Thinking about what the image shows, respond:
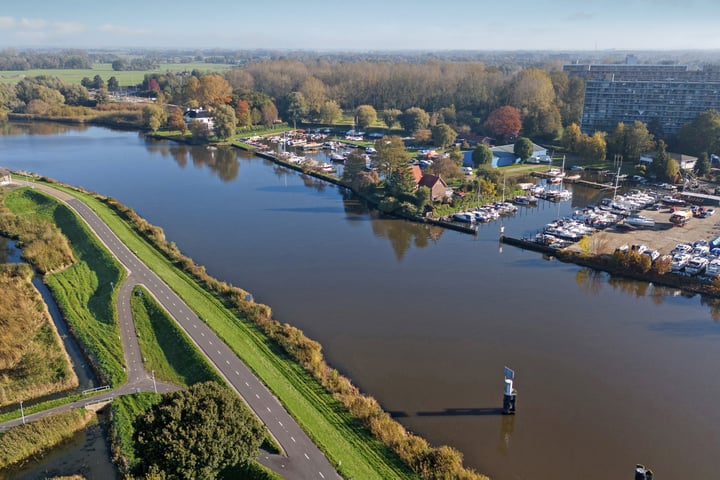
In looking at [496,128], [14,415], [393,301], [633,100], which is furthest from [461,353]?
[633,100]

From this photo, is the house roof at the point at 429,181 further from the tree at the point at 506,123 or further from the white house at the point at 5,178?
the white house at the point at 5,178

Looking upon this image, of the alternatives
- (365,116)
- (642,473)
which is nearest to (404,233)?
(642,473)

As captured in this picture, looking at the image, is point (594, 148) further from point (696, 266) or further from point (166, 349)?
point (166, 349)

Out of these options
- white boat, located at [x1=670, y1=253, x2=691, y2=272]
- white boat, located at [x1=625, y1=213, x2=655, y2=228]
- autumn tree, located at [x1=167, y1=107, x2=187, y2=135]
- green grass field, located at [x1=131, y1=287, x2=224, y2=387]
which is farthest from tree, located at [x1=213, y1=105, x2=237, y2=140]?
Answer: white boat, located at [x1=670, y1=253, x2=691, y2=272]

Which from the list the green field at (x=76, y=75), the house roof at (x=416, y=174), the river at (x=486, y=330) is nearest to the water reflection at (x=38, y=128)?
the green field at (x=76, y=75)

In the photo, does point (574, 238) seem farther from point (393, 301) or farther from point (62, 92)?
point (62, 92)

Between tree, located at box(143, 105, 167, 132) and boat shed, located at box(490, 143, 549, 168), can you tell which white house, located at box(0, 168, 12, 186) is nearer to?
tree, located at box(143, 105, 167, 132)
